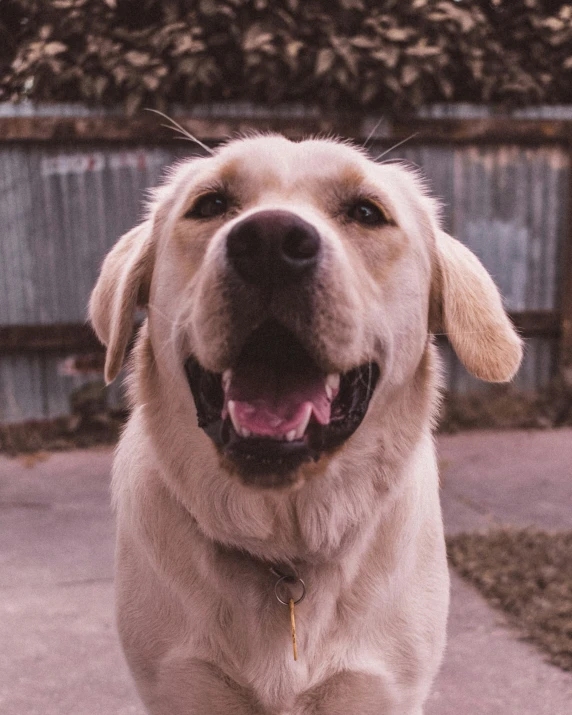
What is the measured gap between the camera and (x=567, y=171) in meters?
6.05

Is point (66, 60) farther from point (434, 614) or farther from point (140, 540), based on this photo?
point (434, 614)

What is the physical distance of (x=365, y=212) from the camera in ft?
6.69

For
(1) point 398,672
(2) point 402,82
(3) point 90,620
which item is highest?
(2) point 402,82

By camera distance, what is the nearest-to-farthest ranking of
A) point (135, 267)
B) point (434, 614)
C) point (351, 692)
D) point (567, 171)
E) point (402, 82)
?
point (351, 692), point (434, 614), point (135, 267), point (402, 82), point (567, 171)

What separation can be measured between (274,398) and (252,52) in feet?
13.7

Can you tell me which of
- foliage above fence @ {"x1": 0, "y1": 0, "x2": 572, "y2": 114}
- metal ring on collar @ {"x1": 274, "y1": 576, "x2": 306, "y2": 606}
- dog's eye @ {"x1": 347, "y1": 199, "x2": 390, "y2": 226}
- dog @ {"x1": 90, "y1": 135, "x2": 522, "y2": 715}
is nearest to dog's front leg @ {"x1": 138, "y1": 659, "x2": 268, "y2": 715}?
dog @ {"x1": 90, "y1": 135, "x2": 522, "y2": 715}

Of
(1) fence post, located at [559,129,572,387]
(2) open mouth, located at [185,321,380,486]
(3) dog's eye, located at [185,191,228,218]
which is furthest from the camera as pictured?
(1) fence post, located at [559,129,572,387]

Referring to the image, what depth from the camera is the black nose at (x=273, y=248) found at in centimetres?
161

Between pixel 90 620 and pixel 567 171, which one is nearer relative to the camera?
pixel 90 620

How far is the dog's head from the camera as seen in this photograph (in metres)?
1.68

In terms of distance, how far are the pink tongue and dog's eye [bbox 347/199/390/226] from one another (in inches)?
18.3

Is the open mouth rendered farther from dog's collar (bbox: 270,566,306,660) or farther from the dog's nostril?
dog's collar (bbox: 270,566,306,660)

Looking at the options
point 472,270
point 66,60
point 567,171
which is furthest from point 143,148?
point 472,270

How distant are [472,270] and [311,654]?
1.18 m
